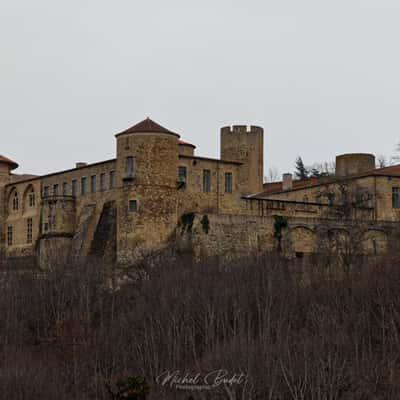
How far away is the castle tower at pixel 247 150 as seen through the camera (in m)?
79.9

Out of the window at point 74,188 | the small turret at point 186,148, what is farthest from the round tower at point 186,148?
the window at point 74,188

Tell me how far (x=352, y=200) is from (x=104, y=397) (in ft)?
83.4

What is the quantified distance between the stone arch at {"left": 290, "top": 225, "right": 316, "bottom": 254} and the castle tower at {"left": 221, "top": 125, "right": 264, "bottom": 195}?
13.1 metres

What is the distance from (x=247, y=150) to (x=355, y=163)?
6620mm

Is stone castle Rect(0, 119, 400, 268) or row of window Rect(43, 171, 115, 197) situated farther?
row of window Rect(43, 171, 115, 197)

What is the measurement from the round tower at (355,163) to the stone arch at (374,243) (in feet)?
45.4

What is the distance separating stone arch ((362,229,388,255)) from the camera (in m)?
67.4

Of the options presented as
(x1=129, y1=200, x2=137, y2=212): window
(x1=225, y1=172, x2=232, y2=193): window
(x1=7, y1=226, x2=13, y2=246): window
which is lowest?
(x1=7, y1=226, x2=13, y2=246): window

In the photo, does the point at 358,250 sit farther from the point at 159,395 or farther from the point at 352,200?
the point at 159,395

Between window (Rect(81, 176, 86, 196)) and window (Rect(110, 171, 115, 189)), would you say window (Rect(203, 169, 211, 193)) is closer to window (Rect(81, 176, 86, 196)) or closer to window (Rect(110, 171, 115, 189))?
window (Rect(110, 171, 115, 189))

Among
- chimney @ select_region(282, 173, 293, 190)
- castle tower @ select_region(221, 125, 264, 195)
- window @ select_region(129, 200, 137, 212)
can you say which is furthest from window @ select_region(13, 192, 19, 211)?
chimney @ select_region(282, 173, 293, 190)

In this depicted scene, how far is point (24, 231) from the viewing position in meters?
74.8

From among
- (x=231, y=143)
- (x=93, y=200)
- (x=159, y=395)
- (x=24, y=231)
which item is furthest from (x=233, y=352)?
(x=231, y=143)

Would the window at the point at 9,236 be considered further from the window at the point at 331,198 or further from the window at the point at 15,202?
the window at the point at 331,198
